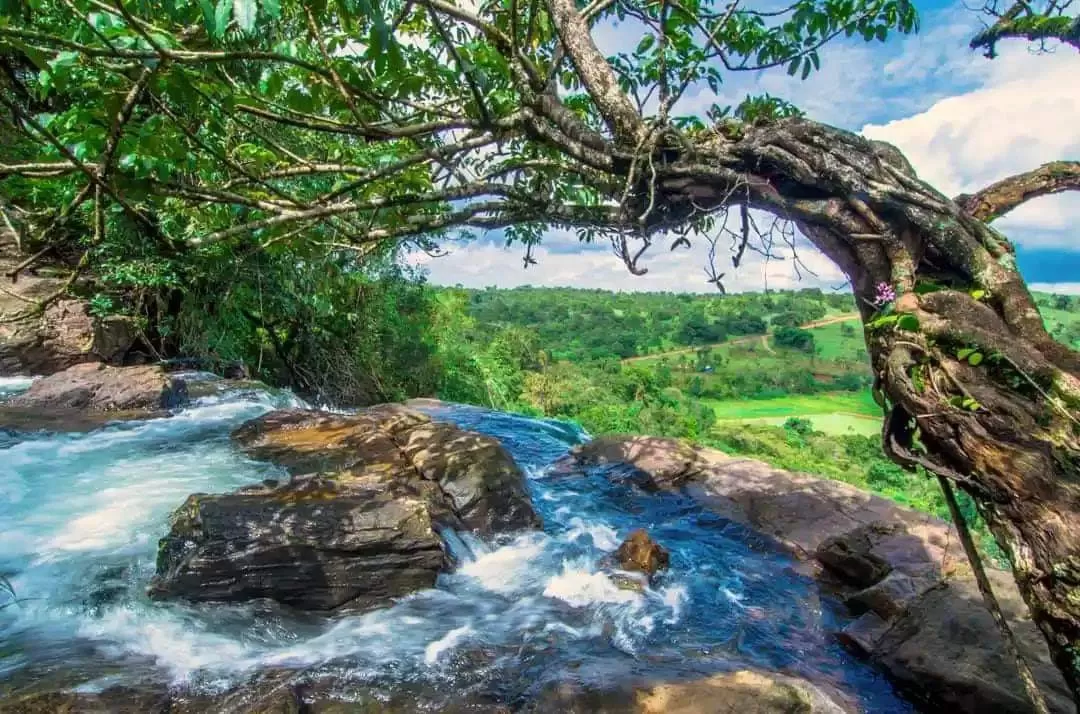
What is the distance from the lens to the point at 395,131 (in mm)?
2420

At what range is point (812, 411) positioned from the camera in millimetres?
33094

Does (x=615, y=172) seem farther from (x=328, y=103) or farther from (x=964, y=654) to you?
(x=964, y=654)

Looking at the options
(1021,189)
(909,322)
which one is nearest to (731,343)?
(1021,189)

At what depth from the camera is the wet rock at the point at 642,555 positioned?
559 centimetres

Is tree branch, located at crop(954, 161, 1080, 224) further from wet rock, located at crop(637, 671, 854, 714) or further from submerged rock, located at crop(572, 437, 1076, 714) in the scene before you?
submerged rock, located at crop(572, 437, 1076, 714)

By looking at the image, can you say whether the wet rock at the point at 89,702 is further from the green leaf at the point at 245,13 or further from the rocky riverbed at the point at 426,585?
the green leaf at the point at 245,13

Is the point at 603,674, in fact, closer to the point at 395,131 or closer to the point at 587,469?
the point at 395,131

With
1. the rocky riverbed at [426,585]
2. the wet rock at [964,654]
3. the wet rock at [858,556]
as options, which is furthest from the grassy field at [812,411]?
the wet rock at [964,654]

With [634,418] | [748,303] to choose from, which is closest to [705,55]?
[634,418]

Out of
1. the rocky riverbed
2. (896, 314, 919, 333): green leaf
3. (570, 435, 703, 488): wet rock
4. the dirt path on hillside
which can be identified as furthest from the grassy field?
(896, 314, 919, 333): green leaf

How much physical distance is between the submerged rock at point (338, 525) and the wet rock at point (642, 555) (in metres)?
1.02

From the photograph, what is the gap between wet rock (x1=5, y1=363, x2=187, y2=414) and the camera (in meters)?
7.46

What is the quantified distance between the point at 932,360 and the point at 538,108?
1962mm

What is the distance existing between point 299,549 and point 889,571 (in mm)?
5040
